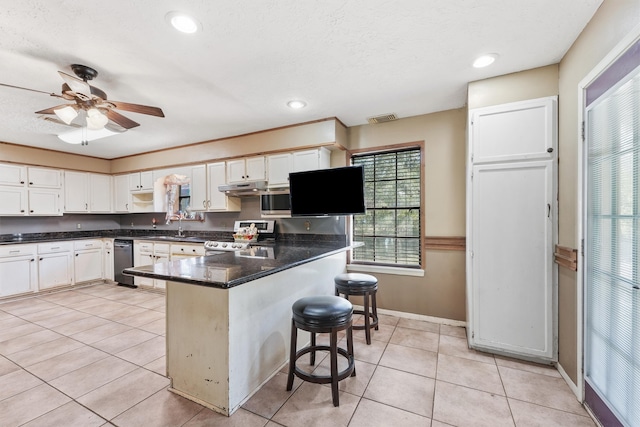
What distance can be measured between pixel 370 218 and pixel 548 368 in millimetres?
2270

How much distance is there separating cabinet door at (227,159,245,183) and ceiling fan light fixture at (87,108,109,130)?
73.9 inches

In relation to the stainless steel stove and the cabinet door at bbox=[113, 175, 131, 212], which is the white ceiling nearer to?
the stainless steel stove

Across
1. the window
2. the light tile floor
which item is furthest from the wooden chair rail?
the light tile floor

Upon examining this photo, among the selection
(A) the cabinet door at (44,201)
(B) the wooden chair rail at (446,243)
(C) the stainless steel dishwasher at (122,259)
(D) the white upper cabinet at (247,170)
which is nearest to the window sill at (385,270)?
(B) the wooden chair rail at (446,243)

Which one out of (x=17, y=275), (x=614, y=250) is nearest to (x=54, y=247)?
(x=17, y=275)

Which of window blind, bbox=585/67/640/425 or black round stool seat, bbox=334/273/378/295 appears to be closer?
window blind, bbox=585/67/640/425

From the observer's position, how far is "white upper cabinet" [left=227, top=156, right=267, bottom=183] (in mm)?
4051

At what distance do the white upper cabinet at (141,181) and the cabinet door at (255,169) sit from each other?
2.40m

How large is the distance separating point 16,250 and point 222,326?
16.4 ft

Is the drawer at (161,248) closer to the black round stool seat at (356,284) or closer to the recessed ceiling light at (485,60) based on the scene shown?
A: the black round stool seat at (356,284)

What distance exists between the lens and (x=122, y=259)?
517cm

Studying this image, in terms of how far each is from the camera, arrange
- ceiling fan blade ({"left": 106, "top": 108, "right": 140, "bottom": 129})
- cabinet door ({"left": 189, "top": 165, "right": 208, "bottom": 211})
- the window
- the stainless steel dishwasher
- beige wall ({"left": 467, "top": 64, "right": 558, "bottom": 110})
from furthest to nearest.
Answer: the stainless steel dishwasher → cabinet door ({"left": 189, "top": 165, "right": 208, "bottom": 211}) → the window → ceiling fan blade ({"left": 106, "top": 108, "right": 140, "bottom": 129}) → beige wall ({"left": 467, "top": 64, "right": 558, "bottom": 110})

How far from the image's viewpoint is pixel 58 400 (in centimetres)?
193

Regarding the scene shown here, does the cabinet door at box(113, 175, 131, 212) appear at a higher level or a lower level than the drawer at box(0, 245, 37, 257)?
higher
